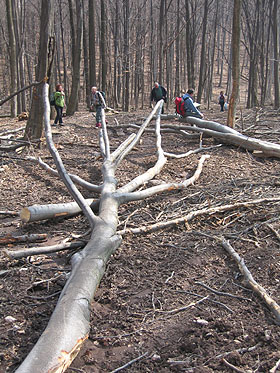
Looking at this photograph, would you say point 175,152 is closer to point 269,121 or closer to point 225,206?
point 225,206

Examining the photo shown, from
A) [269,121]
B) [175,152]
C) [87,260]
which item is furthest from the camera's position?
[269,121]

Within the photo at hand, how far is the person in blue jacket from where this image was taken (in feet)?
33.4

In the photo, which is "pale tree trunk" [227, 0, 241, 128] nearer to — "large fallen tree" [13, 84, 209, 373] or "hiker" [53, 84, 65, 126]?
"large fallen tree" [13, 84, 209, 373]

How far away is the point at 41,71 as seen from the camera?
29.5ft

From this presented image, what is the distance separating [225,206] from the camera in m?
5.16

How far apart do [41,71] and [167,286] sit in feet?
23.3

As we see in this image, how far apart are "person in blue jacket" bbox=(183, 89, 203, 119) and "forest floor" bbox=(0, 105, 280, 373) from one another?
3919 mm

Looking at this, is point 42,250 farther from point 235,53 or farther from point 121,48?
point 121,48

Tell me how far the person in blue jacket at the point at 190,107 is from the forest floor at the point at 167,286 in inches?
154

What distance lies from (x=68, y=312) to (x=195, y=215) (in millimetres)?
2528

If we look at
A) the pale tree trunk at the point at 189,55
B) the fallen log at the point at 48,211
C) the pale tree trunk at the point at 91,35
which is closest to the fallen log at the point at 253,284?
the fallen log at the point at 48,211

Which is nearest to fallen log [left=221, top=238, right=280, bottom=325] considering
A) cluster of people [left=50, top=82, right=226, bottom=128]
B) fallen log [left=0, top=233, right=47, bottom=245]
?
fallen log [left=0, top=233, right=47, bottom=245]

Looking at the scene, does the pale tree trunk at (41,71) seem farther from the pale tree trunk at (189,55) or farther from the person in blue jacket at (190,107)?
the pale tree trunk at (189,55)

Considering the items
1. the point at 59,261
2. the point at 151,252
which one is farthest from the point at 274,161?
the point at 59,261
